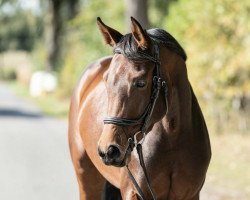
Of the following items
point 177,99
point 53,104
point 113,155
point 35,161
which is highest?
point 177,99

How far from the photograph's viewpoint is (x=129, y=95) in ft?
12.4

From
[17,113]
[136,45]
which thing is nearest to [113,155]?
[136,45]

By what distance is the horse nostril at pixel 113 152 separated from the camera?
3662 millimetres

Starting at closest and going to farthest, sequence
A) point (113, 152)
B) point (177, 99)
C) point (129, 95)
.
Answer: point (113, 152), point (129, 95), point (177, 99)

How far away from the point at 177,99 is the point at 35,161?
302 inches

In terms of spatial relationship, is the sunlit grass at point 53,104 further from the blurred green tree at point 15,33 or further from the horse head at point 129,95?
the blurred green tree at point 15,33

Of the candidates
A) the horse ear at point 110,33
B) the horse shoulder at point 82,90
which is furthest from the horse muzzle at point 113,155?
the horse shoulder at point 82,90

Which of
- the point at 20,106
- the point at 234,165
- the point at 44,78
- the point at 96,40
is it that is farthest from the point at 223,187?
the point at 44,78

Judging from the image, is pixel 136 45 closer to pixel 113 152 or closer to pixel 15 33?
pixel 113 152

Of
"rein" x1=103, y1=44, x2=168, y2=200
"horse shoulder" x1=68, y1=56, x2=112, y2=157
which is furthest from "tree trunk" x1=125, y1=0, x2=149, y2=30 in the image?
"rein" x1=103, y1=44, x2=168, y2=200

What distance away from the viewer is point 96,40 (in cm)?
2278

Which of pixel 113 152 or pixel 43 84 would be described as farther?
pixel 43 84

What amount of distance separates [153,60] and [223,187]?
16.6 ft

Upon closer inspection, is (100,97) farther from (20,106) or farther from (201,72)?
(20,106)
